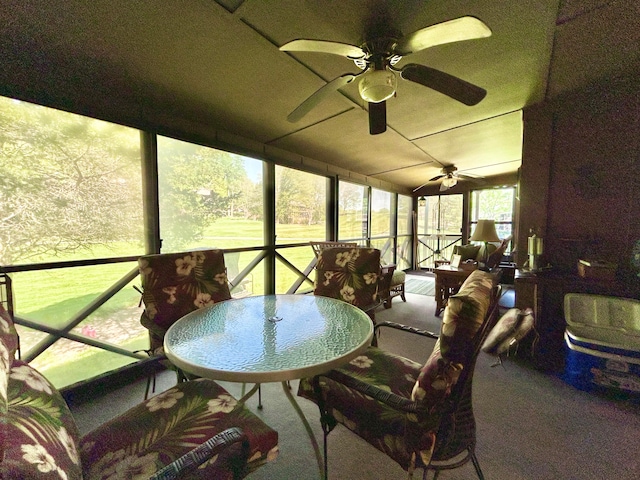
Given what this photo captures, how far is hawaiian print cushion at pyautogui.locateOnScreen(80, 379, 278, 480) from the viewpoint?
812 mm

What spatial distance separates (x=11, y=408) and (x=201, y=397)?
65cm

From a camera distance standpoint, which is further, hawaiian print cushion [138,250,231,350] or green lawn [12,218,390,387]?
green lawn [12,218,390,387]

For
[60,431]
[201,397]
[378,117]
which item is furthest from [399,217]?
[60,431]

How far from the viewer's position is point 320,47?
129cm

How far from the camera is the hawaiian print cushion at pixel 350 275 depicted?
6.78ft

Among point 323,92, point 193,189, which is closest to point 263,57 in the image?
point 323,92

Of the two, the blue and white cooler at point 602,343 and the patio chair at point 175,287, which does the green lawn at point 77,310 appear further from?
the blue and white cooler at point 602,343

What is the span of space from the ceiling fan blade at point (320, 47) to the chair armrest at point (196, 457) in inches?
64.4

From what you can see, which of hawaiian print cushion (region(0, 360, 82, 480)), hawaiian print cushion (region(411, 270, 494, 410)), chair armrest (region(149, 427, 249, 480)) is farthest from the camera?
hawaiian print cushion (region(411, 270, 494, 410))

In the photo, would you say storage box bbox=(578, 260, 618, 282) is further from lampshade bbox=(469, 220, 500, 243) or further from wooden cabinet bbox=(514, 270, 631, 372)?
lampshade bbox=(469, 220, 500, 243)

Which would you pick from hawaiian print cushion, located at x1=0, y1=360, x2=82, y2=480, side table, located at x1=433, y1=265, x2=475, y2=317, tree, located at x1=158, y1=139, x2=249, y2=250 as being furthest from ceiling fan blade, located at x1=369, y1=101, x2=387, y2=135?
side table, located at x1=433, y1=265, x2=475, y2=317

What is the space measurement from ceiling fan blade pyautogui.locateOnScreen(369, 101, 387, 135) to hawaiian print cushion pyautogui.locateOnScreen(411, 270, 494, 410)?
1440 millimetres

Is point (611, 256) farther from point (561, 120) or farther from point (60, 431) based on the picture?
point (60, 431)

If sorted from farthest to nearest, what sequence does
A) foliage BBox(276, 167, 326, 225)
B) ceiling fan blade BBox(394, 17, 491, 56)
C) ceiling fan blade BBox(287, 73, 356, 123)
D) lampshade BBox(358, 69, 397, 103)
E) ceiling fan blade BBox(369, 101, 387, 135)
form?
foliage BBox(276, 167, 326, 225)
ceiling fan blade BBox(369, 101, 387, 135)
ceiling fan blade BBox(287, 73, 356, 123)
lampshade BBox(358, 69, 397, 103)
ceiling fan blade BBox(394, 17, 491, 56)
